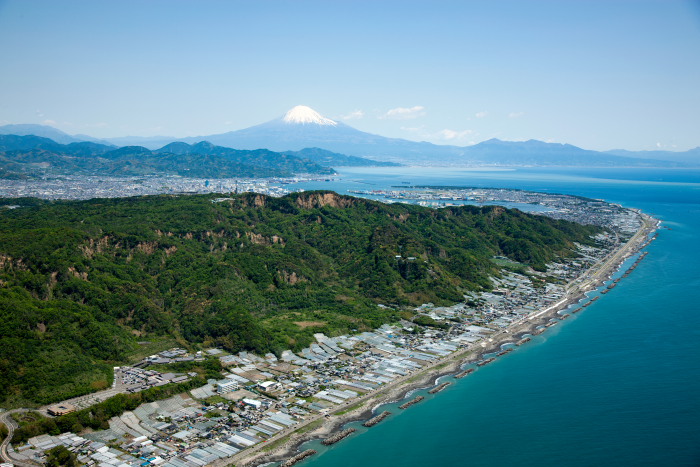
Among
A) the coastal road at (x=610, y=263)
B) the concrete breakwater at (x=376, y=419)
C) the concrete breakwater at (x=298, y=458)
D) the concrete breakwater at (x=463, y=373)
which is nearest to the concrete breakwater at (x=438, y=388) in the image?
the concrete breakwater at (x=463, y=373)

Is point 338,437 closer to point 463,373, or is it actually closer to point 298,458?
point 298,458

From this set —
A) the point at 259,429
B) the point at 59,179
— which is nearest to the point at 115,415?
the point at 259,429

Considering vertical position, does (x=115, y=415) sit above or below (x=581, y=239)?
below

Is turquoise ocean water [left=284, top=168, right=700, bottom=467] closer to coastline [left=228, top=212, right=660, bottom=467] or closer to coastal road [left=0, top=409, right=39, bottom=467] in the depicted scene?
coastline [left=228, top=212, right=660, bottom=467]

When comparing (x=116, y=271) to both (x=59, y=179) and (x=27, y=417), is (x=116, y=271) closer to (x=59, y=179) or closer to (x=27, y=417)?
(x=27, y=417)

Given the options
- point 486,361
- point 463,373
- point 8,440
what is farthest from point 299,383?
point 8,440

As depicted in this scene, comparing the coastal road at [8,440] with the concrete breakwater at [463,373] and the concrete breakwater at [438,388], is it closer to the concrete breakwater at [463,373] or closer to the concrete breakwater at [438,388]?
the concrete breakwater at [438,388]
